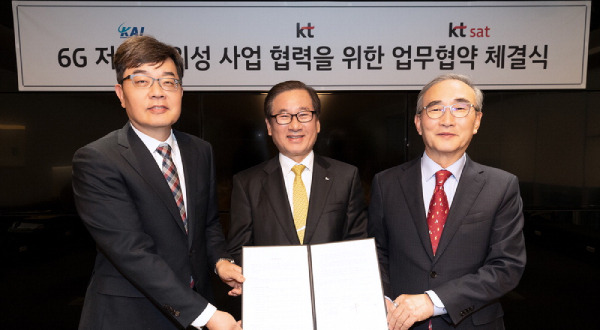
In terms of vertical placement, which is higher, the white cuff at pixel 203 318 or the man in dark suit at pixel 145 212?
the man in dark suit at pixel 145 212

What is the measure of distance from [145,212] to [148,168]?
171 millimetres

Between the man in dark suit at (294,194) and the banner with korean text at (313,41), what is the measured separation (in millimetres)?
1219

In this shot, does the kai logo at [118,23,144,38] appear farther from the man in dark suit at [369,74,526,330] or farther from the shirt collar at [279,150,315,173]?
the man in dark suit at [369,74,526,330]

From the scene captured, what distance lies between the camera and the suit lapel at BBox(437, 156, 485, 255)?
54.8 inches

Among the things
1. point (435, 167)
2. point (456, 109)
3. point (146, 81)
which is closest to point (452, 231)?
point (435, 167)

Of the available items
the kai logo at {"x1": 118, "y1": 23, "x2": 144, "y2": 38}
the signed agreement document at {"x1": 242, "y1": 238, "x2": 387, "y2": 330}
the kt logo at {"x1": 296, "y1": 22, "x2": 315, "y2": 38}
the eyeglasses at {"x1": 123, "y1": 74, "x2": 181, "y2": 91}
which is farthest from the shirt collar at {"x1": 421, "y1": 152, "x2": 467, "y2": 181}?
the kai logo at {"x1": 118, "y1": 23, "x2": 144, "y2": 38}

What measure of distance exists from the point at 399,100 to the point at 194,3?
1.83m

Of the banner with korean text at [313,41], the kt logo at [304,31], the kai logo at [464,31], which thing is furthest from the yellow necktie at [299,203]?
the kai logo at [464,31]

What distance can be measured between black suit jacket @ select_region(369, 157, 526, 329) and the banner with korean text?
5.07ft

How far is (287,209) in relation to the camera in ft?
5.24

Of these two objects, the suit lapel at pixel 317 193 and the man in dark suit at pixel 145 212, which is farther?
the suit lapel at pixel 317 193

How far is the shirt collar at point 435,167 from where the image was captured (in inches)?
59.1

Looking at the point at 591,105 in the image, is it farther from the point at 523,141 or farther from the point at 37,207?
the point at 37,207

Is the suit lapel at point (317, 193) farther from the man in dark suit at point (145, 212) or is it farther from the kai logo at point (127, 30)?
the kai logo at point (127, 30)
